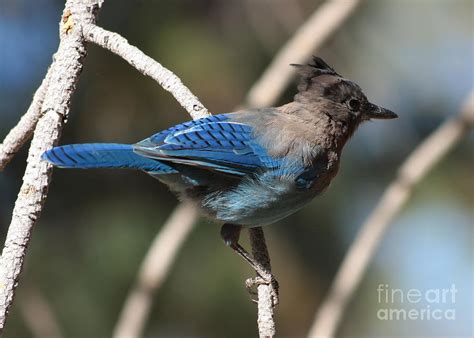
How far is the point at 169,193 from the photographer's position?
5.57 m

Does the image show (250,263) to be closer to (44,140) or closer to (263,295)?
(263,295)

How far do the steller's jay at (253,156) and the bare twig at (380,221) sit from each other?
53 centimetres

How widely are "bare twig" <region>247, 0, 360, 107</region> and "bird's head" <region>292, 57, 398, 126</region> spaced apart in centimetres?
33

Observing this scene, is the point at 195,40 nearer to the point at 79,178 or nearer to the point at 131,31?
the point at 131,31

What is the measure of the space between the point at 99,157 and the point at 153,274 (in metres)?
1.03

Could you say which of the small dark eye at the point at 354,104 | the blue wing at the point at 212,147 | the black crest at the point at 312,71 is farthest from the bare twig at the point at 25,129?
the small dark eye at the point at 354,104

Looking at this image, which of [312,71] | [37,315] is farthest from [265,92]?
[37,315]

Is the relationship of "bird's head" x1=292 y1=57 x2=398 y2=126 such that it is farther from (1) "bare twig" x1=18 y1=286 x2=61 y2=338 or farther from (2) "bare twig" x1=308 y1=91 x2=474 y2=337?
(1) "bare twig" x1=18 y1=286 x2=61 y2=338

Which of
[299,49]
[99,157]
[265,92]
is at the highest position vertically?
[299,49]

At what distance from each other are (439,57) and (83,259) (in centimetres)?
266

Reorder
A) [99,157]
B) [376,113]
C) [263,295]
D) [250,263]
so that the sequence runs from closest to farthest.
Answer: [263,295] → [99,157] → [250,263] → [376,113]

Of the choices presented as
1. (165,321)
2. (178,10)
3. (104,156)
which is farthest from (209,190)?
(178,10)

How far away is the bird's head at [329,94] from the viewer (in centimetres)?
370

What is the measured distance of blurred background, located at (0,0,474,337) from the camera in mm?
5383
